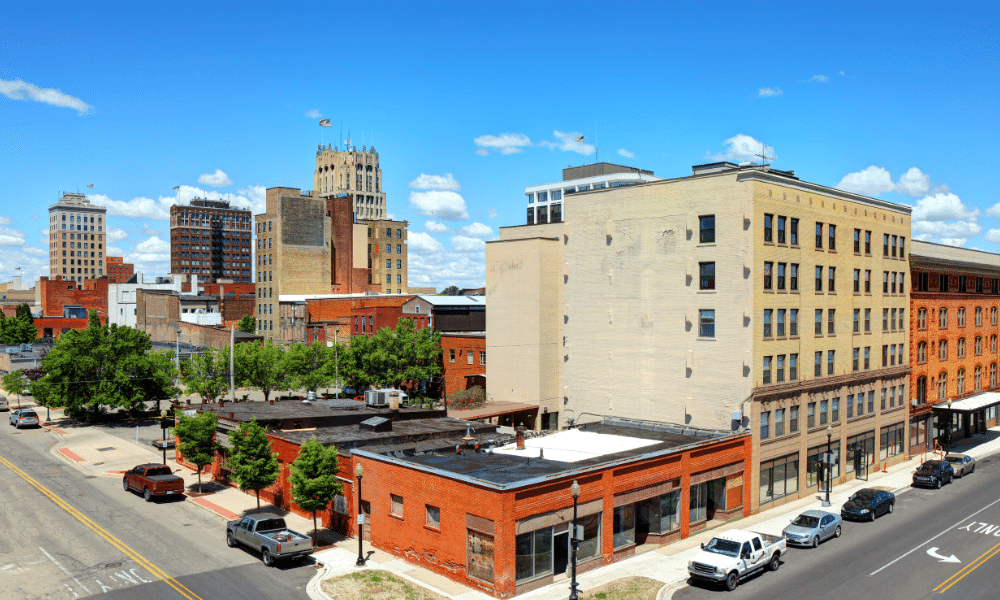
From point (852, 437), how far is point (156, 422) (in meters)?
61.0

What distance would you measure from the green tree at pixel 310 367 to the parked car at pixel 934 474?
50.1m

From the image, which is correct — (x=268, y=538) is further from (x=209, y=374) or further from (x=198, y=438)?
(x=209, y=374)

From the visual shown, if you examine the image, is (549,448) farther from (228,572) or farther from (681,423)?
(228,572)

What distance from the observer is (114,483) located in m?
44.8

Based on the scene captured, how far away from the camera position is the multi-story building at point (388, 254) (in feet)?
470

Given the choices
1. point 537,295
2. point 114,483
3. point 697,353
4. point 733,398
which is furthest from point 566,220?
point 114,483

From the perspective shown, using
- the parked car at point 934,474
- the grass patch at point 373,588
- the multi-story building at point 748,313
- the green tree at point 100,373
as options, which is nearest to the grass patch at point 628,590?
the grass patch at point 373,588

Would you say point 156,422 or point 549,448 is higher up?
point 549,448

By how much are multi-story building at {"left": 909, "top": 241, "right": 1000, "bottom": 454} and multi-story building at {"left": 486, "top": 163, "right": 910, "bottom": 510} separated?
2935mm

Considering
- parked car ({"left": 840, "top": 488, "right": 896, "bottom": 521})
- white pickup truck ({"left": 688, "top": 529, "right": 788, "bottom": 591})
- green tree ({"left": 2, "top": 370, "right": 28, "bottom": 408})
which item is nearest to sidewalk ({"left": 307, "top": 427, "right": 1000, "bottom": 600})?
white pickup truck ({"left": 688, "top": 529, "right": 788, "bottom": 591})

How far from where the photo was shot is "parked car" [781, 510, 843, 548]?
109 feet

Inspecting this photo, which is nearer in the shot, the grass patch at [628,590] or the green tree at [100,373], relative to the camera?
the grass patch at [628,590]

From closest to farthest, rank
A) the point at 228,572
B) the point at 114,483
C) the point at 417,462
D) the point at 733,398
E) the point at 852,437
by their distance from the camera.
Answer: the point at 228,572 < the point at 417,462 < the point at 733,398 < the point at 114,483 < the point at 852,437

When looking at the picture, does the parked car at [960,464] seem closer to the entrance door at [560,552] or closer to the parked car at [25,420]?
the entrance door at [560,552]
